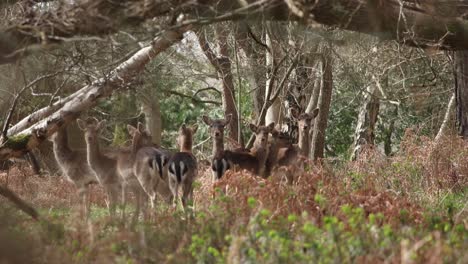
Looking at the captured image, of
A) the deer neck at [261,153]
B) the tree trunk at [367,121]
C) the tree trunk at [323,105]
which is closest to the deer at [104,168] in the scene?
the deer neck at [261,153]

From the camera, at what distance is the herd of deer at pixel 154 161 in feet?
36.7

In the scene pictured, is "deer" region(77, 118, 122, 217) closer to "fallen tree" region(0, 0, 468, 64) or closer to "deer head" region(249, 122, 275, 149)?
"deer head" region(249, 122, 275, 149)

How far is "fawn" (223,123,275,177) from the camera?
12072mm

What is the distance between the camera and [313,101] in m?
17.7

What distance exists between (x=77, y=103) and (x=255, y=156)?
258 centimetres

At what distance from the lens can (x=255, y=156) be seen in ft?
41.2

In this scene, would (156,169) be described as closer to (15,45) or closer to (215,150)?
(215,150)

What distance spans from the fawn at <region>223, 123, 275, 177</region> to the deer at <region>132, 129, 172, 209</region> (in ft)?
3.00

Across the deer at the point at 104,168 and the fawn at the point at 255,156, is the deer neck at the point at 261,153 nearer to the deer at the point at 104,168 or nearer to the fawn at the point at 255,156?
the fawn at the point at 255,156

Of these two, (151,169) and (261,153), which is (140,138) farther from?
(261,153)

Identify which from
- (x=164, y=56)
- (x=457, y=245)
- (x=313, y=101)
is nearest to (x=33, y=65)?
(x=457, y=245)

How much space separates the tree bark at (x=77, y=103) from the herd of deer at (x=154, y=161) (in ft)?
1.99

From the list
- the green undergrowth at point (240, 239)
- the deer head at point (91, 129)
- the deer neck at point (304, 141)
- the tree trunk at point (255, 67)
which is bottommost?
the green undergrowth at point (240, 239)

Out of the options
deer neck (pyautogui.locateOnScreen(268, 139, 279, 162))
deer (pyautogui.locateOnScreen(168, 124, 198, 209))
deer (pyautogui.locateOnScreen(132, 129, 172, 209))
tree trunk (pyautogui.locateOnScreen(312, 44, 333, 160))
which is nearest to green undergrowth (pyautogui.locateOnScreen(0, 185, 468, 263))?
Answer: deer (pyautogui.locateOnScreen(168, 124, 198, 209))
